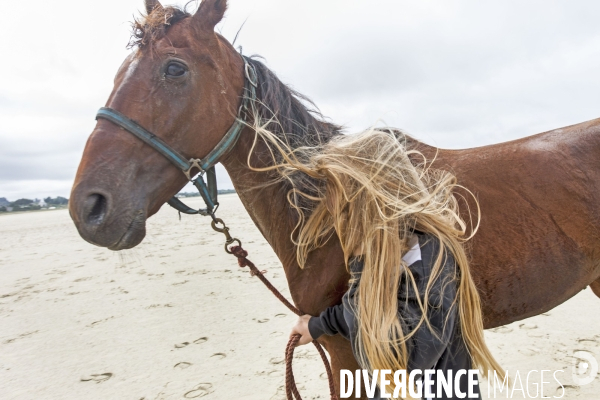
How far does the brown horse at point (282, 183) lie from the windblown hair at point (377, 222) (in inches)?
4.5

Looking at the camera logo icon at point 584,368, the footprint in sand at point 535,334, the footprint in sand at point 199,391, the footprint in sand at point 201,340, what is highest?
the footprint in sand at point 535,334

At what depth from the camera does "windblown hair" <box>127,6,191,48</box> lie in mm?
1460

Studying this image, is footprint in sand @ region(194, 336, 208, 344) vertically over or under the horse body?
under

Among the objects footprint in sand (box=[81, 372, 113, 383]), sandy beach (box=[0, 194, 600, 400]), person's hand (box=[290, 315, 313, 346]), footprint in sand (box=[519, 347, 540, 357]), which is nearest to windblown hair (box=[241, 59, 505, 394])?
person's hand (box=[290, 315, 313, 346])

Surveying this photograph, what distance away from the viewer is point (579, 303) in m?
4.12

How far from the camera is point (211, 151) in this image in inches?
59.7

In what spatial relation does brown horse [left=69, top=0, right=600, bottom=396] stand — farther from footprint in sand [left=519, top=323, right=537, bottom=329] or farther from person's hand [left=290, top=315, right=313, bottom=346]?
footprint in sand [left=519, top=323, right=537, bottom=329]

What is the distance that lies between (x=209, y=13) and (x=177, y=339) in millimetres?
3332

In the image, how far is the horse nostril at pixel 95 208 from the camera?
4.11 ft

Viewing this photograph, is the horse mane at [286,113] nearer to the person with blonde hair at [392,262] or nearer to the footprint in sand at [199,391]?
the person with blonde hair at [392,262]

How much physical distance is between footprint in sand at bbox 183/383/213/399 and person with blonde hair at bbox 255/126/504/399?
5.73 ft

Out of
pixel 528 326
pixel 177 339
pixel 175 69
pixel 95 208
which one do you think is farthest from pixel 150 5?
pixel 528 326

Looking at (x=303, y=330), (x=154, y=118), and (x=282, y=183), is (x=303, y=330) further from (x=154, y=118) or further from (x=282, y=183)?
(x=154, y=118)

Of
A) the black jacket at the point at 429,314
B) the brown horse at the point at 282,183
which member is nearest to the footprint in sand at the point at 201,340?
the brown horse at the point at 282,183
